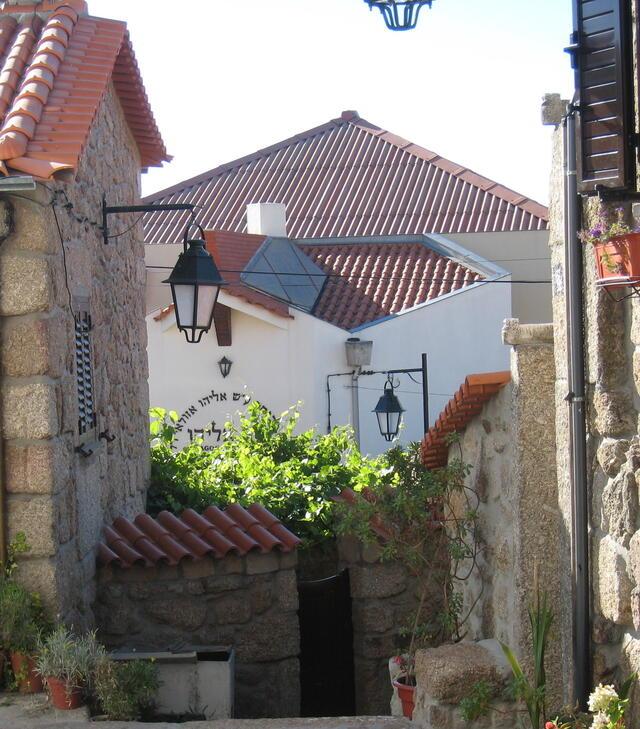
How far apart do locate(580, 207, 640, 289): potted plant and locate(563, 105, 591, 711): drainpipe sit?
1.11 ft

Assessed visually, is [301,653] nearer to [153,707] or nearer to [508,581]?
[153,707]

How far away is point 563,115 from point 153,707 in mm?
3531

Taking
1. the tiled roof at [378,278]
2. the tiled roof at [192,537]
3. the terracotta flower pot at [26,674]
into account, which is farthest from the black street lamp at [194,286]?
the tiled roof at [378,278]

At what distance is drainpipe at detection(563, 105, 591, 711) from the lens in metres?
3.86

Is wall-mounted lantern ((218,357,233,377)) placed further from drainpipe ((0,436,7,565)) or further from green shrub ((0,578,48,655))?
green shrub ((0,578,48,655))

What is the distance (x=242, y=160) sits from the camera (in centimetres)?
2422

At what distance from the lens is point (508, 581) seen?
15.3 feet

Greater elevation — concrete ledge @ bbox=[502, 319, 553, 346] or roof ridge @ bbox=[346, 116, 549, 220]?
roof ridge @ bbox=[346, 116, 549, 220]

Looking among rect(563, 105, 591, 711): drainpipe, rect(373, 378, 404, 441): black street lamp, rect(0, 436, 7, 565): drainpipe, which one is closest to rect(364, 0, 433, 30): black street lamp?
rect(563, 105, 591, 711): drainpipe

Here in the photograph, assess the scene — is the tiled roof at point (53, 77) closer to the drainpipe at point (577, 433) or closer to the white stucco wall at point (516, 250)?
the drainpipe at point (577, 433)

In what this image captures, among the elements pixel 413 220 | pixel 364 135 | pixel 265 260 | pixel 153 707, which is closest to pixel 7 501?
pixel 153 707

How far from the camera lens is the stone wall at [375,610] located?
23.9ft

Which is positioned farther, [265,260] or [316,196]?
[316,196]

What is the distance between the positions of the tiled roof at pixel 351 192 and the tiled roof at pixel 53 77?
46.8 ft
